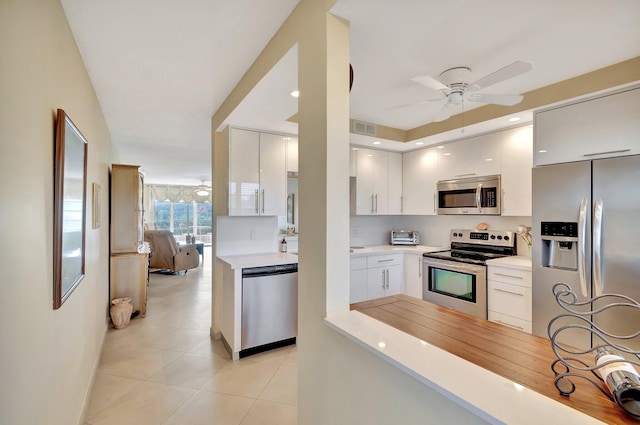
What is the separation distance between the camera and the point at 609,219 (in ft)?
6.84

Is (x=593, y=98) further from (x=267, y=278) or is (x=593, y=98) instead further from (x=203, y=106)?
(x=203, y=106)

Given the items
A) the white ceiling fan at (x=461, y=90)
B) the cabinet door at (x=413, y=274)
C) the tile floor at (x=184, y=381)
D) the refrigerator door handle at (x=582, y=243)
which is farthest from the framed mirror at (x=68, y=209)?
the cabinet door at (x=413, y=274)

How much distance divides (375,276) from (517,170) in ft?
6.43

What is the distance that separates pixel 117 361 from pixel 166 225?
372 inches

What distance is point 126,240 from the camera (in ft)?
13.4

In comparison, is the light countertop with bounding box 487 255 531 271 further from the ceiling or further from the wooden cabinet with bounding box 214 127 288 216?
the wooden cabinet with bounding box 214 127 288 216

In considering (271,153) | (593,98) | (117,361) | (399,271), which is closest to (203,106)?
(271,153)

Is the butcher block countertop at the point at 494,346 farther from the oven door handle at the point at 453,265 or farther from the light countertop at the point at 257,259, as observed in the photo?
the oven door handle at the point at 453,265

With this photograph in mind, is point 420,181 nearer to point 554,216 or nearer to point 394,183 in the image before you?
point 394,183

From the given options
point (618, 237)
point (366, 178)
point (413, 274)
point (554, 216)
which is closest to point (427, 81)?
point (554, 216)

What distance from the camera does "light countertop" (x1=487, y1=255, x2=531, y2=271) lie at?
9.15 feet

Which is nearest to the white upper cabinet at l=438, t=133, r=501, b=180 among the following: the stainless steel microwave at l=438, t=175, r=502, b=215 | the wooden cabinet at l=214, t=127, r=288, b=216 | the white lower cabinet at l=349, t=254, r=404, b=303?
the stainless steel microwave at l=438, t=175, r=502, b=215

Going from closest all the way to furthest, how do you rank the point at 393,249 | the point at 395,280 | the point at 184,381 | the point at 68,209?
the point at 68,209 < the point at 184,381 < the point at 395,280 < the point at 393,249

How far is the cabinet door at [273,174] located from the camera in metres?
3.29
